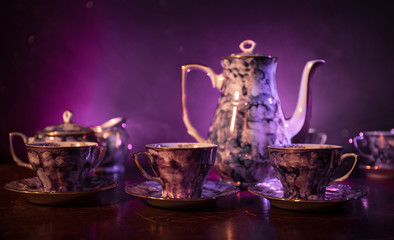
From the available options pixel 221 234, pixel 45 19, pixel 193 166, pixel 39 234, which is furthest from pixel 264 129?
pixel 45 19

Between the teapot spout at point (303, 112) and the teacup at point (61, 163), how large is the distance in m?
0.38

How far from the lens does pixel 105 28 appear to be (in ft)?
3.88

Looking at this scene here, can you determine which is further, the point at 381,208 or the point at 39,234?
the point at 381,208

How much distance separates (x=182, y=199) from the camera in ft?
1.79

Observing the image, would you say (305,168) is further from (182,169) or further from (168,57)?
(168,57)

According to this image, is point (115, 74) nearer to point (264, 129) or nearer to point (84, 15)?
point (84, 15)

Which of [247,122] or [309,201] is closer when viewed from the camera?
[309,201]

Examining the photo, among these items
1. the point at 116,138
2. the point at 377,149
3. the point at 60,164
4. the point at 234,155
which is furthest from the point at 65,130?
the point at 377,149

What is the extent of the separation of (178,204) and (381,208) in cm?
29

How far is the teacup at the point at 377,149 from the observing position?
0.90 meters

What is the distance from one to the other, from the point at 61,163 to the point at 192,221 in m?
0.22

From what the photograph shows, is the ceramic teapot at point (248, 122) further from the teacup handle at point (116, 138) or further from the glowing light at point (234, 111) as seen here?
the teacup handle at point (116, 138)

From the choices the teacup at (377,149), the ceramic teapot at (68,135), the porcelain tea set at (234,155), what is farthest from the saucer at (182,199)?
the teacup at (377,149)

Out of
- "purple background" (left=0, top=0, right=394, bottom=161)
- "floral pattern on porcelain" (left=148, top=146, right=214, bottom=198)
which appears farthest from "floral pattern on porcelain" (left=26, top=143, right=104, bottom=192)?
"purple background" (left=0, top=0, right=394, bottom=161)
